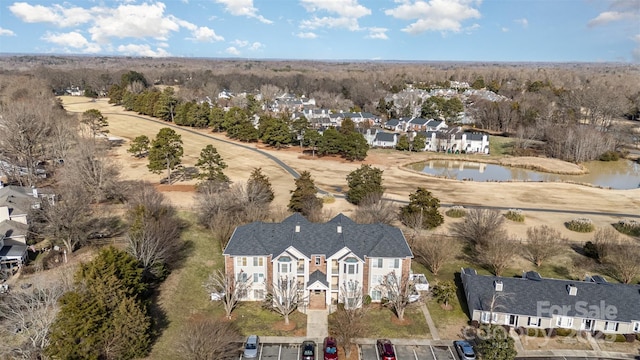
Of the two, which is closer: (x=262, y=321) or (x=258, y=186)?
(x=262, y=321)

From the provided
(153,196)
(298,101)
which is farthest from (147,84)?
(153,196)

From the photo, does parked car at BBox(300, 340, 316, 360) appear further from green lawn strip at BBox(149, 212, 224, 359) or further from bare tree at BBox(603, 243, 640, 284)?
bare tree at BBox(603, 243, 640, 284)

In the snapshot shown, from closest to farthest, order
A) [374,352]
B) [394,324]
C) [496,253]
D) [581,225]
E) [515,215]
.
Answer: [374,352] → [394,324] → [496,253] → [581,225] → [515,215]

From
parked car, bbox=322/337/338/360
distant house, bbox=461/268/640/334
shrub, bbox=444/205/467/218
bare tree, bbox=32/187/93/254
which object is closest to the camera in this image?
parked car, bbox=322/337/338/360

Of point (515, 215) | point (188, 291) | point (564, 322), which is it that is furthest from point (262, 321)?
point (515, 215)

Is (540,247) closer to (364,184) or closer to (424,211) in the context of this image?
(424,211)

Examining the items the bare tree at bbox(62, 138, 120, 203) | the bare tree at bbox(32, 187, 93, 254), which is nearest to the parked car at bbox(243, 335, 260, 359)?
the bare tree at bbox(32, 187, 93, 254)

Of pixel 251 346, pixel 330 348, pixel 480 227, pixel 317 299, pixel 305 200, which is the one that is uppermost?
pixel 305 200
